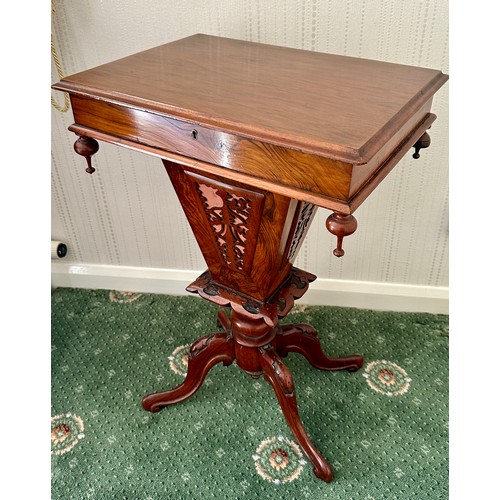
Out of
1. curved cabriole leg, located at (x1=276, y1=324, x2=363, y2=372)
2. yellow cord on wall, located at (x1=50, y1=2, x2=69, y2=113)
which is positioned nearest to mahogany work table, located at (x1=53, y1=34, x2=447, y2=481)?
curved cabriole leg, located at (x1=276, y1=324, x2=363, y2=372)

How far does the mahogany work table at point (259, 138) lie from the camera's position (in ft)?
2.56

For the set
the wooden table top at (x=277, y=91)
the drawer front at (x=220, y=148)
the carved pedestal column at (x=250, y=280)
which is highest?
the wooden table top at (x=277, y=91)

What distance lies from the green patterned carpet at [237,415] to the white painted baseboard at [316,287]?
0.11 ft

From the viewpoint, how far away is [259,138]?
78 centimetres

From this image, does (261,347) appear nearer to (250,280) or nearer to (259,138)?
(250,280)

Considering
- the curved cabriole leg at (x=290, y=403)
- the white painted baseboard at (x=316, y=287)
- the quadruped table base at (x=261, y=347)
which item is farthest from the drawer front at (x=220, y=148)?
the white painted baseboard at (x=316, y=287)

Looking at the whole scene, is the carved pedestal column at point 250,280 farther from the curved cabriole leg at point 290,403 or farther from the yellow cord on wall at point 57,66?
the yellow cord on wall at point 57,66

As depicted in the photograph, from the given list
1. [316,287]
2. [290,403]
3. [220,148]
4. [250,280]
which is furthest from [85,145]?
[316,287]

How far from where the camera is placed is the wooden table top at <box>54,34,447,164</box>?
773mm

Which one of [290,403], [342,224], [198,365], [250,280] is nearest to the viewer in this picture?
[342,224]

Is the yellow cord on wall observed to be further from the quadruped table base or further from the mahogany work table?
the quadruped table base

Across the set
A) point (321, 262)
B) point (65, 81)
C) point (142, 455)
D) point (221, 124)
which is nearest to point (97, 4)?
point (65, 81)

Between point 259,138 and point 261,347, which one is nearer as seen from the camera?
point 259,138

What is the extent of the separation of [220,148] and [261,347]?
62 cm
